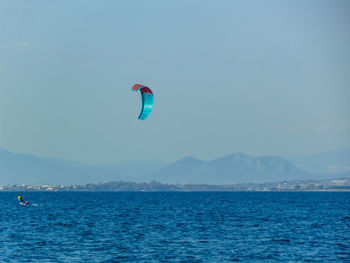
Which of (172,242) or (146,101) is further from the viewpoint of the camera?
(146,101)

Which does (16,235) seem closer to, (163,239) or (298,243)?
(163,239)

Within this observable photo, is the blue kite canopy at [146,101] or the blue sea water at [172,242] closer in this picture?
the blue sea water at [172,242]

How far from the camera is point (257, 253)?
4672 centimetres

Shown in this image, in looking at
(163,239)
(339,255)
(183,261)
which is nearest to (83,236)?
(163,239)

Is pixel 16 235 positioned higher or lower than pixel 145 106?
lower

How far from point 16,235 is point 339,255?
A: 33.6m

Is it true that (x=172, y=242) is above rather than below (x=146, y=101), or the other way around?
below

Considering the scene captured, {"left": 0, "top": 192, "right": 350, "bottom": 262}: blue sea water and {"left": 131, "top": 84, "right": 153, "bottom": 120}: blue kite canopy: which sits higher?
{"left": 131, "top": 84, "right": 153, "bottom": 120}: blue kite canopy

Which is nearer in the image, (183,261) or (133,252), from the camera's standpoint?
(183,261)

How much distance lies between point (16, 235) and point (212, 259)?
25.4m

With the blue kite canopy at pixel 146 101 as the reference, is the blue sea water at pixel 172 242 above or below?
below

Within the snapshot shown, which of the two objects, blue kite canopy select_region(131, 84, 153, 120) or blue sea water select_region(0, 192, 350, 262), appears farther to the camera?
blue kite canopy select_region(131, 84, 153, 120)

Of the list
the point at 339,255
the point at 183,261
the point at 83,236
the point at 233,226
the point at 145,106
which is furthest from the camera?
the point at 233,226

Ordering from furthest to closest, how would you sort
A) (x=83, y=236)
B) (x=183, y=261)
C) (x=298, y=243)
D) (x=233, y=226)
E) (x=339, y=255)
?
(x=233, y=226) < (x=83, y=236) < (x=298, y=243) < (x=339, y=255) < (x=183, y=261)
